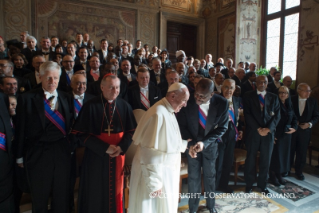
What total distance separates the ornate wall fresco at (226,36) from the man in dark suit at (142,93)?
834 cm

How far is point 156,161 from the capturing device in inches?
76.1

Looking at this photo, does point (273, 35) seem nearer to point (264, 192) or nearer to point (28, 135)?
point (264, 192)

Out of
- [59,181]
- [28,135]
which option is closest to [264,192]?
[59,181]

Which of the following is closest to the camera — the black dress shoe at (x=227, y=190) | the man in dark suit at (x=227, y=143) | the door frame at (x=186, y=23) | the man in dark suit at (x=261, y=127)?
the man in dark suit at (x=227, y=143)

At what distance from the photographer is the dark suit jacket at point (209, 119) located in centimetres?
284

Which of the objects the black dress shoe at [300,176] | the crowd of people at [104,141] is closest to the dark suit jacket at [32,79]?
the crowd of people at [104,141]

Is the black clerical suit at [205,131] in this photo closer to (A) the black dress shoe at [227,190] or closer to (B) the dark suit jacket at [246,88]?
(A) the black dress shoe at [227,190]

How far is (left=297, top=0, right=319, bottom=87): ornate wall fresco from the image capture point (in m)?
6.56

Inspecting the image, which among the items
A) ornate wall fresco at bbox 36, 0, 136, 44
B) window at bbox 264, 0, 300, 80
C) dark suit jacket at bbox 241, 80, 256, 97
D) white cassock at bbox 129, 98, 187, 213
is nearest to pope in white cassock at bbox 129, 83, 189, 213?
white cassock at bbox 129, 98, 187, 213

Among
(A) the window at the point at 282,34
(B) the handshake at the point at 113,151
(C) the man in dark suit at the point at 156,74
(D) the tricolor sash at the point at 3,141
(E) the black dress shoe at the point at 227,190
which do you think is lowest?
(E) the black dress shoe at the point at 227,190

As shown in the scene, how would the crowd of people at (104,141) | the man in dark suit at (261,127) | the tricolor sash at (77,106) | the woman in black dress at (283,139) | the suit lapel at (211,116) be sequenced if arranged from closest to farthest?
the crowd of people at (104,141)
the suit lapel at (211,116)
the tricolor sash at (77,106)
the man in dark suit at (261,127)
the woman in black dress at (283,139)

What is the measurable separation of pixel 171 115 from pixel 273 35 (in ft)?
31.5

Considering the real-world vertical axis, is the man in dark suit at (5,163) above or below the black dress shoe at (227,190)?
above

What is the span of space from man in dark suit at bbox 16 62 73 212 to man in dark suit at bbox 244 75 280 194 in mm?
2695
